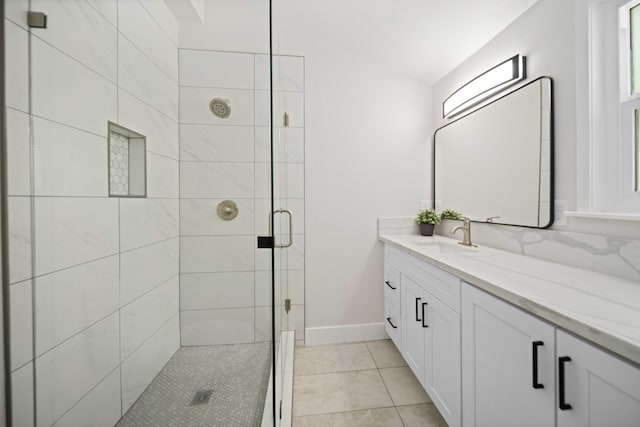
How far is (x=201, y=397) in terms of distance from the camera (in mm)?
831

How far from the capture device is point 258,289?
1.05m

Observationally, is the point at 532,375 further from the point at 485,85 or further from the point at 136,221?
the point at 485,85

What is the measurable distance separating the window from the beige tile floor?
1.32m

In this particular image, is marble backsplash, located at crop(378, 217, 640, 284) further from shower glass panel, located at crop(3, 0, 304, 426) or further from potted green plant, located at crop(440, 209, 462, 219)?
shower glass panel, located at crop(3, 0, 304, 426)

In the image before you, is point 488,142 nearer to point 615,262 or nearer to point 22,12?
point 615,262

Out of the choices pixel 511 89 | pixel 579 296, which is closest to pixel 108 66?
pixel 579 296

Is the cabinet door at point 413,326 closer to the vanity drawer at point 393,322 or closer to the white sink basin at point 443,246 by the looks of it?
the vanity drawer at point 393,322

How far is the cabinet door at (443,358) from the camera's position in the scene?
106 centimetres

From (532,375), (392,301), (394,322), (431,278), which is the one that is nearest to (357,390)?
(394,322)

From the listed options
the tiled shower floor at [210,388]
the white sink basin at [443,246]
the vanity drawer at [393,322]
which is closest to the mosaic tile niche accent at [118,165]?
the tiled shower floor at [210,388]

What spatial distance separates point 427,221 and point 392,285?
23.9 inches

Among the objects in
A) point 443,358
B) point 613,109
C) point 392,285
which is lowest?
point 443,358

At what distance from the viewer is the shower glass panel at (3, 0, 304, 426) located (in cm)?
57

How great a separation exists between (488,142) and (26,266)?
6.94ft
